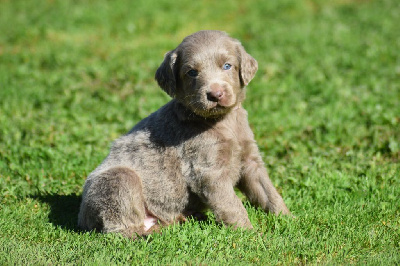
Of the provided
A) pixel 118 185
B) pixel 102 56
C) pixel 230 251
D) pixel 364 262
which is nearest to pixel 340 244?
pixel 364 262

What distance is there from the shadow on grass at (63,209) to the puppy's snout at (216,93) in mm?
2275

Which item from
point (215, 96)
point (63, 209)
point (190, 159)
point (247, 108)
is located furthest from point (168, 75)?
point (247, 108)

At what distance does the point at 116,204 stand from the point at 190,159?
3.21ft

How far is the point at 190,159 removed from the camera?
19.3ft

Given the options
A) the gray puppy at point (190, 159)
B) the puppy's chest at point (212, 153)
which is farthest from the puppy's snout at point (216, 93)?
the puppy's chest at point (212, 153)

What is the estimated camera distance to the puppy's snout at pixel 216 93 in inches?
217

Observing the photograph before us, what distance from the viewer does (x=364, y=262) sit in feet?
15.7

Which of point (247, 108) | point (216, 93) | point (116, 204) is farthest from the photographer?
point (247, 108)

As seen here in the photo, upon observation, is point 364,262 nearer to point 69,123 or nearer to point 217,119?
point 217,119

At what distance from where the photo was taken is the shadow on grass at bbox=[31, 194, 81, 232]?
632 centimetres

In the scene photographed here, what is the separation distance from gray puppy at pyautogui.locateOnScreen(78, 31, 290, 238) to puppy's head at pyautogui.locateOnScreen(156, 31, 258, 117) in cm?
1

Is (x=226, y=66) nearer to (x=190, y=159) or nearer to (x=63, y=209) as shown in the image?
(x=190, y=159)

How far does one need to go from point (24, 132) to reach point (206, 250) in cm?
519

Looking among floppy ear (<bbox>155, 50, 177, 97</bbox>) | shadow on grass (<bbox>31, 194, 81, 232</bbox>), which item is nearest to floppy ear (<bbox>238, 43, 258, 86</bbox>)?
floppy ear (<bbox>155, 50, 177, 97</bbox>)
